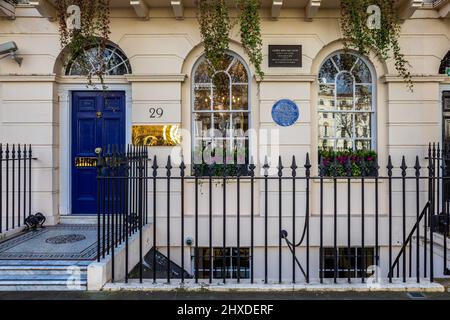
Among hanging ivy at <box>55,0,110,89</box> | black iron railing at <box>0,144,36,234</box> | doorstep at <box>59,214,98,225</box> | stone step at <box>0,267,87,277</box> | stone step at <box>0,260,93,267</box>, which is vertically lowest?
stone step at <box>0,267,87,277</box>

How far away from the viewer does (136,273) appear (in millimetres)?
5219

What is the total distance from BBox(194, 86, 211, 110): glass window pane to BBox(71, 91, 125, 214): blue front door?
154cm

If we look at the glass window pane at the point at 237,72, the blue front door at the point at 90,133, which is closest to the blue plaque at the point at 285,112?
the glass window pane at the point at 237,72

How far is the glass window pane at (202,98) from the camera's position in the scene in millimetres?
7348

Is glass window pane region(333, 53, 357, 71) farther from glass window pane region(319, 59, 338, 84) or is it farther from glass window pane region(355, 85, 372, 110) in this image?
glass window pane region(355, 85, 372, 110)

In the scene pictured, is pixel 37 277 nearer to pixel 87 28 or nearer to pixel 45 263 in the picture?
pixel 45 263

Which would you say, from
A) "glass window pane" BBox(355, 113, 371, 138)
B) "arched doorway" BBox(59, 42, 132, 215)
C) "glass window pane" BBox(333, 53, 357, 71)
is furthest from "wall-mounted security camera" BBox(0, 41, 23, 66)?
"glass window pane" BBox(355, 113, 371, 138)

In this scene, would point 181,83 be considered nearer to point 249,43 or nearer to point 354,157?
point 249,43

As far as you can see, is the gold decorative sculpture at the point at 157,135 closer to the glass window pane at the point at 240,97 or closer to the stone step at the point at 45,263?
the glass window pane at the point at 240,97

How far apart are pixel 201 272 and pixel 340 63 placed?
5.24 m

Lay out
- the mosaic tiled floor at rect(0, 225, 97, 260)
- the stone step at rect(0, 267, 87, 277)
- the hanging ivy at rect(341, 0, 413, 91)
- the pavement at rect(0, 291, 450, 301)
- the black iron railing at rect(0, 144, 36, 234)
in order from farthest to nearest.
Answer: the black iron railing at rect(0, 144, 36, 234) → the hanging ivy at rect(341, 0, 413, 91) → the mosaic tiled floor at rect(0, 225, 97, 260) → the stone step at rect(0, 267, 87, 277) → the pavement at rect(0, 291, 450, 301)

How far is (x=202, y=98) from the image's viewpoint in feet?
24.2

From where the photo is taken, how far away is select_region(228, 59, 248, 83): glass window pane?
24.0 feet

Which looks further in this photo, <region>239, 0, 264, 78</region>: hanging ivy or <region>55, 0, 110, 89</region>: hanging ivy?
<region>55, 0, 110, 89</region>: hanging ivy
